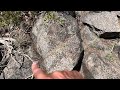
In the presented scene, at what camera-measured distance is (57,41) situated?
565 cm

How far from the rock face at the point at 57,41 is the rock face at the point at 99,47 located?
28cm

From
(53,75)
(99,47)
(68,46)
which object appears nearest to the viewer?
(53,75)

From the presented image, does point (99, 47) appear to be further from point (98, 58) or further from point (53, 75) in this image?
point (53, 75)

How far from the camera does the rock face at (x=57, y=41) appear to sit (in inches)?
213

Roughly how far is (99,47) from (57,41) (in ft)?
3.13

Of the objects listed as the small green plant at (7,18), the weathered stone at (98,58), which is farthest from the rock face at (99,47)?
the small green plant at (7,18)

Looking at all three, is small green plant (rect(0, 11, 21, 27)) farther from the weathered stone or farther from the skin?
the skin

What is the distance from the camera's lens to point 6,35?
602cm

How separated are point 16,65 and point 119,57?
2.11 metres

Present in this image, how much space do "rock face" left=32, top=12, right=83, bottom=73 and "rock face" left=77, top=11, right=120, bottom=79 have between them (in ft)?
0.91

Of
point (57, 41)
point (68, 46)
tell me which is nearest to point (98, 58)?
point (68, 46)

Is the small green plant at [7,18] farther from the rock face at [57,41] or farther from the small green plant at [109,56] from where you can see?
the small green plant at [109,56]

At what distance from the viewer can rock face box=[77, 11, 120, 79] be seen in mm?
5473
